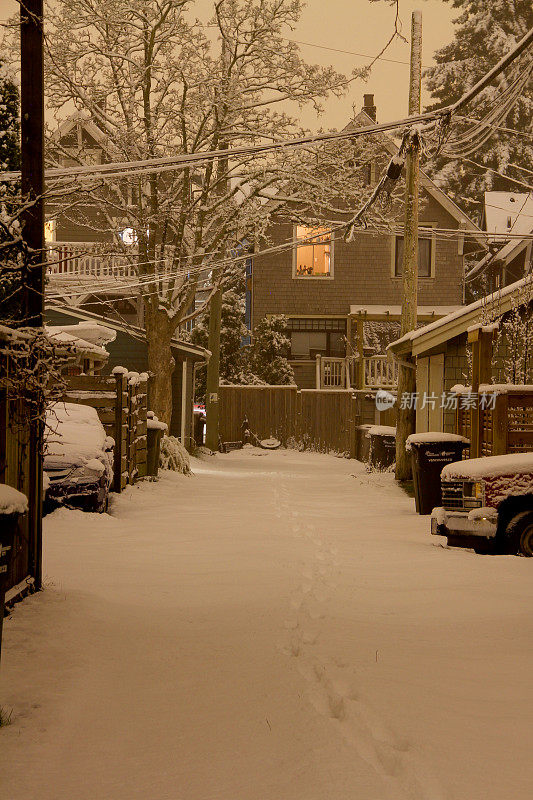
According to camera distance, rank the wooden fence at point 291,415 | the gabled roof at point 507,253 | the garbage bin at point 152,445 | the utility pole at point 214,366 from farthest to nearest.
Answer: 1. the gabled roof at point 507,253
2. the wooden fence at point 291,415
3. the utility pole at point 214,366
4. the garbage bin at point 152,445

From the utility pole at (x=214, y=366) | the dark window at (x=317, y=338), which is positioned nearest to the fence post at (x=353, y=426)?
the utility pole at (x=214, y=366)

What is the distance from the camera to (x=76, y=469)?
1180 cm

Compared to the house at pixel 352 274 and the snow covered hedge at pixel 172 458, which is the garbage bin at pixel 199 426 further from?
the snow covered hedge at pixel 172 458

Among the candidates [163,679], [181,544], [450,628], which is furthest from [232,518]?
[163,679]

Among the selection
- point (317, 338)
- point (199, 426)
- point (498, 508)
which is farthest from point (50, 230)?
point (498, 508)

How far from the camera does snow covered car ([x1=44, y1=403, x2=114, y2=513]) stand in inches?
463

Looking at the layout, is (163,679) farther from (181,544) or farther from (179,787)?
(181,544)

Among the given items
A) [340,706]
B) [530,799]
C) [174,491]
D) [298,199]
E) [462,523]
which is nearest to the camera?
[530,799]

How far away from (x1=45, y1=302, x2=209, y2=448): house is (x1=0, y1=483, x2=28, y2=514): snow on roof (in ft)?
53.7

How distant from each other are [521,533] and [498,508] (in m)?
0.38

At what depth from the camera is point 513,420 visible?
1167 centimetres

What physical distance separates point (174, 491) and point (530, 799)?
13.7 metres

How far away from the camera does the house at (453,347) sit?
16344 mm

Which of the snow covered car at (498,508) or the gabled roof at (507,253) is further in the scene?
the gabled roof at (507,253)
